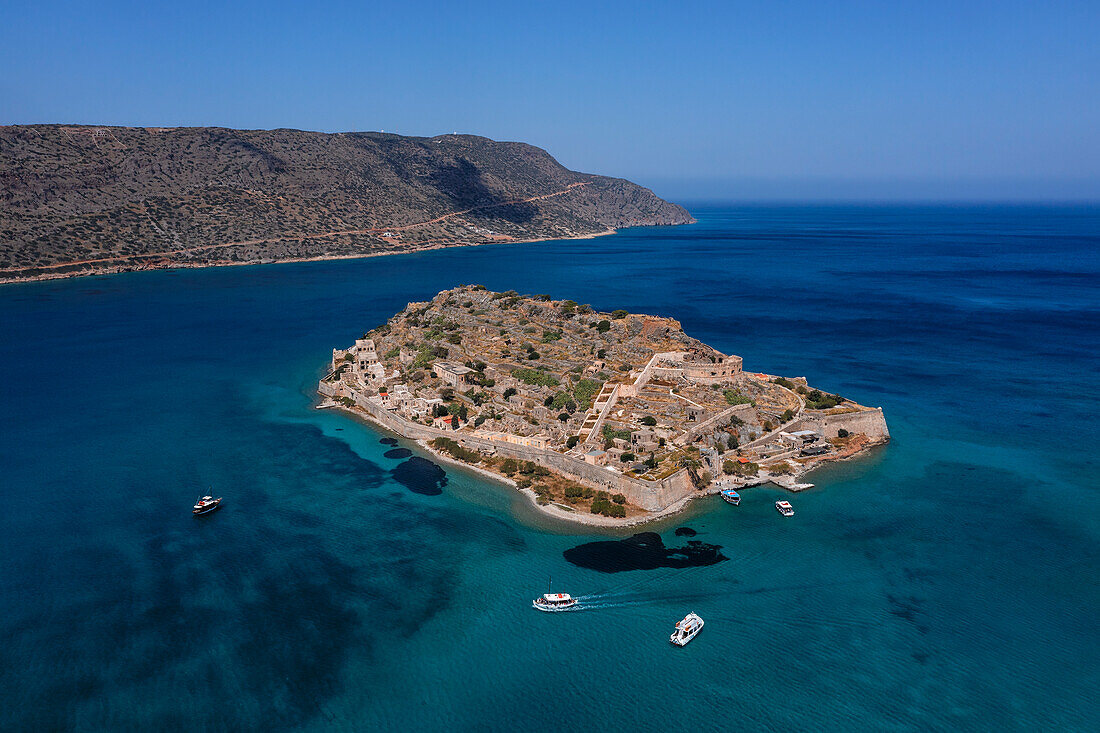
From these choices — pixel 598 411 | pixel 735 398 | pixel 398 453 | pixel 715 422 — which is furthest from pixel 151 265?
pixel 715 422

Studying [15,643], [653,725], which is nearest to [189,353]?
[15,643]

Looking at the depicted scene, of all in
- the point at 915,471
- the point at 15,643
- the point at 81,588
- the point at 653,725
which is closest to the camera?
the point at 653,725

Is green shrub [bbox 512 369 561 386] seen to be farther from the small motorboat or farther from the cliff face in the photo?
the cliff face

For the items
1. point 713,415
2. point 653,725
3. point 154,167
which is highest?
point 154,167

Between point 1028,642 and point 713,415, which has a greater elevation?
point 713,415

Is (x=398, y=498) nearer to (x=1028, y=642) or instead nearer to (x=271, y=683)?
(x=271, y=683)

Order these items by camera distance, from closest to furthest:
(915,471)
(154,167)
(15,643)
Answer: (15,643) → (915,471) → (154,167)

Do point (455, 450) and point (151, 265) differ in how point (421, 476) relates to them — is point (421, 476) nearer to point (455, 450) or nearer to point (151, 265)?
point (455, 450)

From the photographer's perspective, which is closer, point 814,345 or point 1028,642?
point 1028,642
